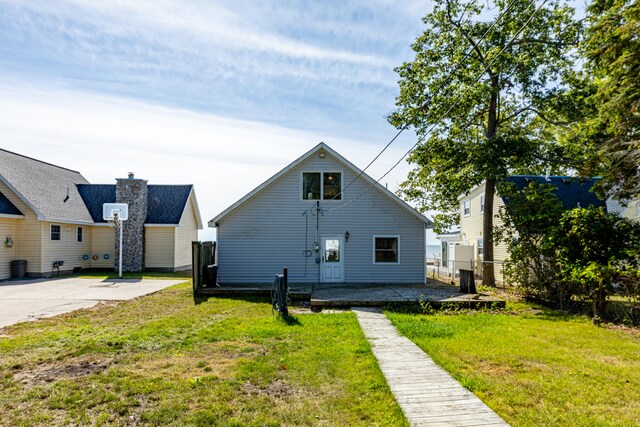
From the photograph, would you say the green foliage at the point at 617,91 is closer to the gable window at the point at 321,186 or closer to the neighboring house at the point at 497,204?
the neighboring house at the point at 497,204

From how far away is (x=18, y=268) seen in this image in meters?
17.8

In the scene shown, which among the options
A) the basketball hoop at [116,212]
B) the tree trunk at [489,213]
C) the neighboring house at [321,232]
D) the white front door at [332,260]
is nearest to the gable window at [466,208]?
the tree trunk at [489,213]

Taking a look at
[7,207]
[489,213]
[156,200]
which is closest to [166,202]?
[156,200]

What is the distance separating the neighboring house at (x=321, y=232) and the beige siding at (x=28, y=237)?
892 cm

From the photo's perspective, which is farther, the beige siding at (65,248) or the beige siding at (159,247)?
the beige siding at (159,247)

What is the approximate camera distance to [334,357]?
6.37 metres

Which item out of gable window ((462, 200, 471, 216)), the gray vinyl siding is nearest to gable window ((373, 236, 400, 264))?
the gray vinyl siding

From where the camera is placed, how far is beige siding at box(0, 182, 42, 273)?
18.1 meters

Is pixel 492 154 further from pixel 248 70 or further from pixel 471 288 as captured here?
pixel 248 70

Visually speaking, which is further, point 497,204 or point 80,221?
point 80,221

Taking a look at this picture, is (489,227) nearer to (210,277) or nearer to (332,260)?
(332,260)

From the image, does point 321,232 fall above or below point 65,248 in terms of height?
above

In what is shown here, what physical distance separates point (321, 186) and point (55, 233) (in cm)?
1361

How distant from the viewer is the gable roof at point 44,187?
714 inches
